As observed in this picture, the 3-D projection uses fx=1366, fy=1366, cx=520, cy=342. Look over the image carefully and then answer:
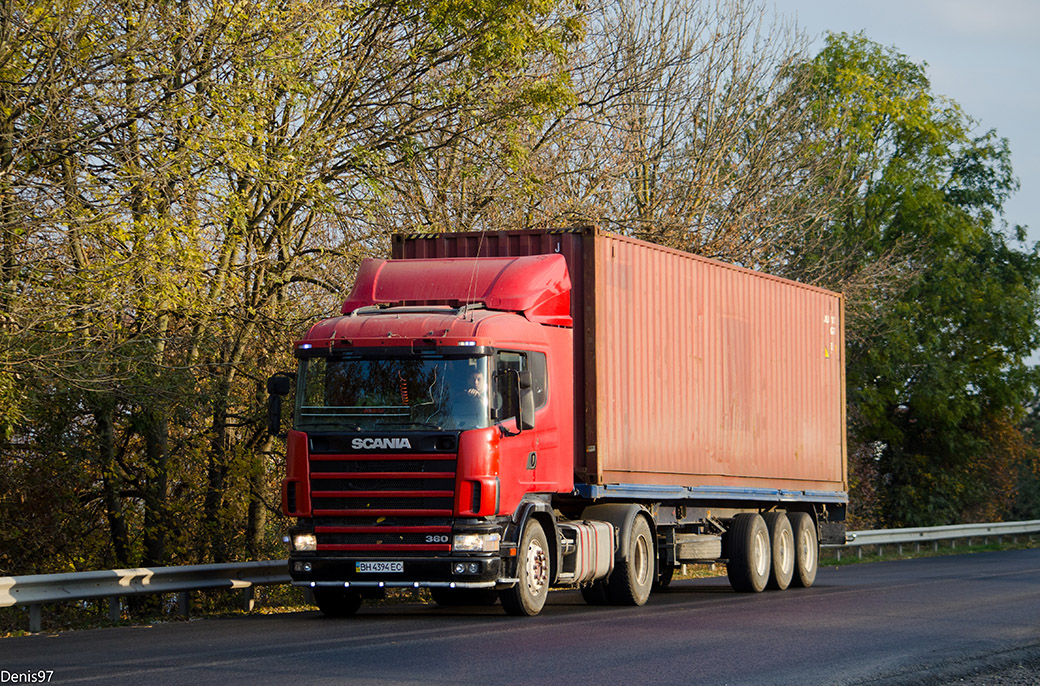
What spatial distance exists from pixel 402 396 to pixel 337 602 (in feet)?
8.53

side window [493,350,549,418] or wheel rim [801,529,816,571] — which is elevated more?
side window [493,350,549,418]

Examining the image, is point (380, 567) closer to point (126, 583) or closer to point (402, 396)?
point (402, 396)

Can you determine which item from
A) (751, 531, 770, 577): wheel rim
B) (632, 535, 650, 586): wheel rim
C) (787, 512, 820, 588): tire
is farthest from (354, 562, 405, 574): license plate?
(787, 512, 820, 588): tire

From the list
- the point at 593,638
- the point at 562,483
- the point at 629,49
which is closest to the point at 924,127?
the point at 629,49

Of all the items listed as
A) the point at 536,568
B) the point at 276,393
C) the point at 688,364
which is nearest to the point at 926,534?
the point at 688,364

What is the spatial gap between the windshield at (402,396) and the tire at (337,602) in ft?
6.34

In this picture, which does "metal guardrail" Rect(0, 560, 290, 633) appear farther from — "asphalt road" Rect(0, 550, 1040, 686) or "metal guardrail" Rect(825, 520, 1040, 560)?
"metal guardrail" Rect(825, 520, 1040, 560)

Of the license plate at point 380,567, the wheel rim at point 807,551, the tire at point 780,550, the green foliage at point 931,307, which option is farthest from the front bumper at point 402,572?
the green foliage at point 931,307

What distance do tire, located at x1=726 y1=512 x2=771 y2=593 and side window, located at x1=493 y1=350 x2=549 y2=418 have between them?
526 cm

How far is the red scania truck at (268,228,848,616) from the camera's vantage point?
1286 centimetres

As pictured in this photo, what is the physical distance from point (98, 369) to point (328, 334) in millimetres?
3340

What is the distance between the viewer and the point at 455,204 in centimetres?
2269

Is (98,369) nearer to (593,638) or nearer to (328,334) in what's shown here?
(328,334)

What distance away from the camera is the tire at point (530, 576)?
43.5 ft
